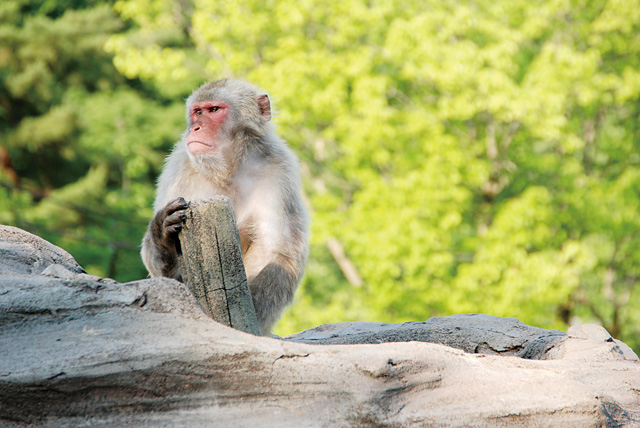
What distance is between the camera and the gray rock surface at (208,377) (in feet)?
7.29

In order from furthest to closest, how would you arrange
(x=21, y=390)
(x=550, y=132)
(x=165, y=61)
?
(x=165, y=61), (x=550, y=132), (x=21, y=390)

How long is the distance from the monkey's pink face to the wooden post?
0.90 m

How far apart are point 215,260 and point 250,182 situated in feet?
3.61

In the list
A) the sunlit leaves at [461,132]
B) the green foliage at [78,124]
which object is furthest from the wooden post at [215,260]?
the green foliage at [78,124]

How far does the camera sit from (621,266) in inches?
479

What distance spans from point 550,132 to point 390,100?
12.7ft

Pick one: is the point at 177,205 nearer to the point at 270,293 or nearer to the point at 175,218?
the point at 175,218

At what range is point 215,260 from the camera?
2.86 m

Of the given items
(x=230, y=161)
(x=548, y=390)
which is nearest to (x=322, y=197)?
(x=230, y=161)

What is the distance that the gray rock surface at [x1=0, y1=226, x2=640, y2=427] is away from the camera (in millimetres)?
2221

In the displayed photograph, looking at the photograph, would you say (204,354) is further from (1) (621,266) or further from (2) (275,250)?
(1) (621,266)

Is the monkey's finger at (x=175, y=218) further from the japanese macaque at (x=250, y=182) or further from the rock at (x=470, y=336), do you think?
the rock at (x=470, y=336)

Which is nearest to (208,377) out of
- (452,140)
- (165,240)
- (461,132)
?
(165,240)

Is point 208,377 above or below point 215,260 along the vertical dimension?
below
